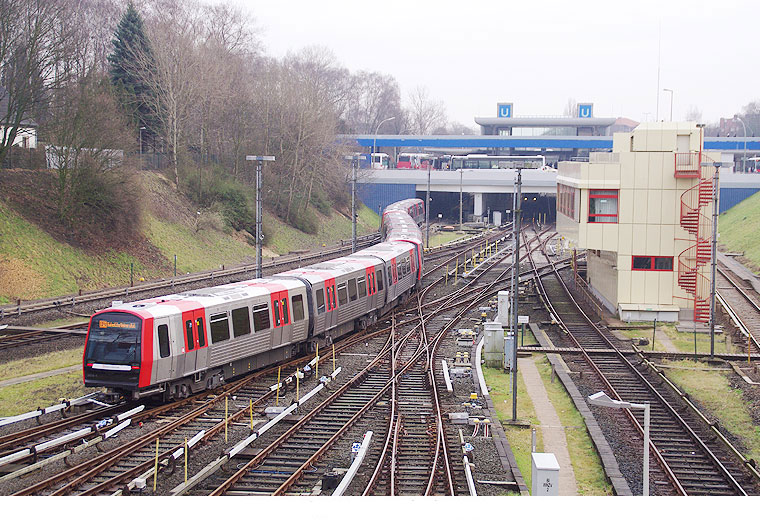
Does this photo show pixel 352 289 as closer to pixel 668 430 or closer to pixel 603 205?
pixel 603 205

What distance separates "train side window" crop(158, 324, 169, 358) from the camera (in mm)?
17000

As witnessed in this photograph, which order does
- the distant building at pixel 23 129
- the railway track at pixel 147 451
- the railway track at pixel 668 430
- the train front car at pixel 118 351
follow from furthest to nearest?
the distant building at pixel 23 129, the train front car at pixel 118 351, the railway track at pixel 668 430, the railway track at pixel 147 451

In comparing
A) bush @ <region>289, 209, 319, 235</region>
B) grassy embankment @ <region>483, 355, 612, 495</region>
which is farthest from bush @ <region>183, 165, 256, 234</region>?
grassy embankment @ <region>483, 355, 612, 495</region>

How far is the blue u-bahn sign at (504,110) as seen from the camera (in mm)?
124806

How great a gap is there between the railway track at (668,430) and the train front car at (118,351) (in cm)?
1033

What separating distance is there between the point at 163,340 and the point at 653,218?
1986 cm

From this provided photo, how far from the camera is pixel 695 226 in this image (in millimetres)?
28938

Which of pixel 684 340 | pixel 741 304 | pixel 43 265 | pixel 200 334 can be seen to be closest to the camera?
pixel 200 334

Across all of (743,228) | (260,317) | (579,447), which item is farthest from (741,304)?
(743,228)

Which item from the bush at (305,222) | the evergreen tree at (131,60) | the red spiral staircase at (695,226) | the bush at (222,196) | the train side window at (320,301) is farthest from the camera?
the bush at (305,222)

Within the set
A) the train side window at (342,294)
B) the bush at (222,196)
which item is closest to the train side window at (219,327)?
the train side window at (342,294)

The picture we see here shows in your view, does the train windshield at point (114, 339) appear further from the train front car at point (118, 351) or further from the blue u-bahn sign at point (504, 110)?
the blue u-bahn sign at point (504, 110)

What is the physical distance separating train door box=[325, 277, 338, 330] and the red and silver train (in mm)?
30
